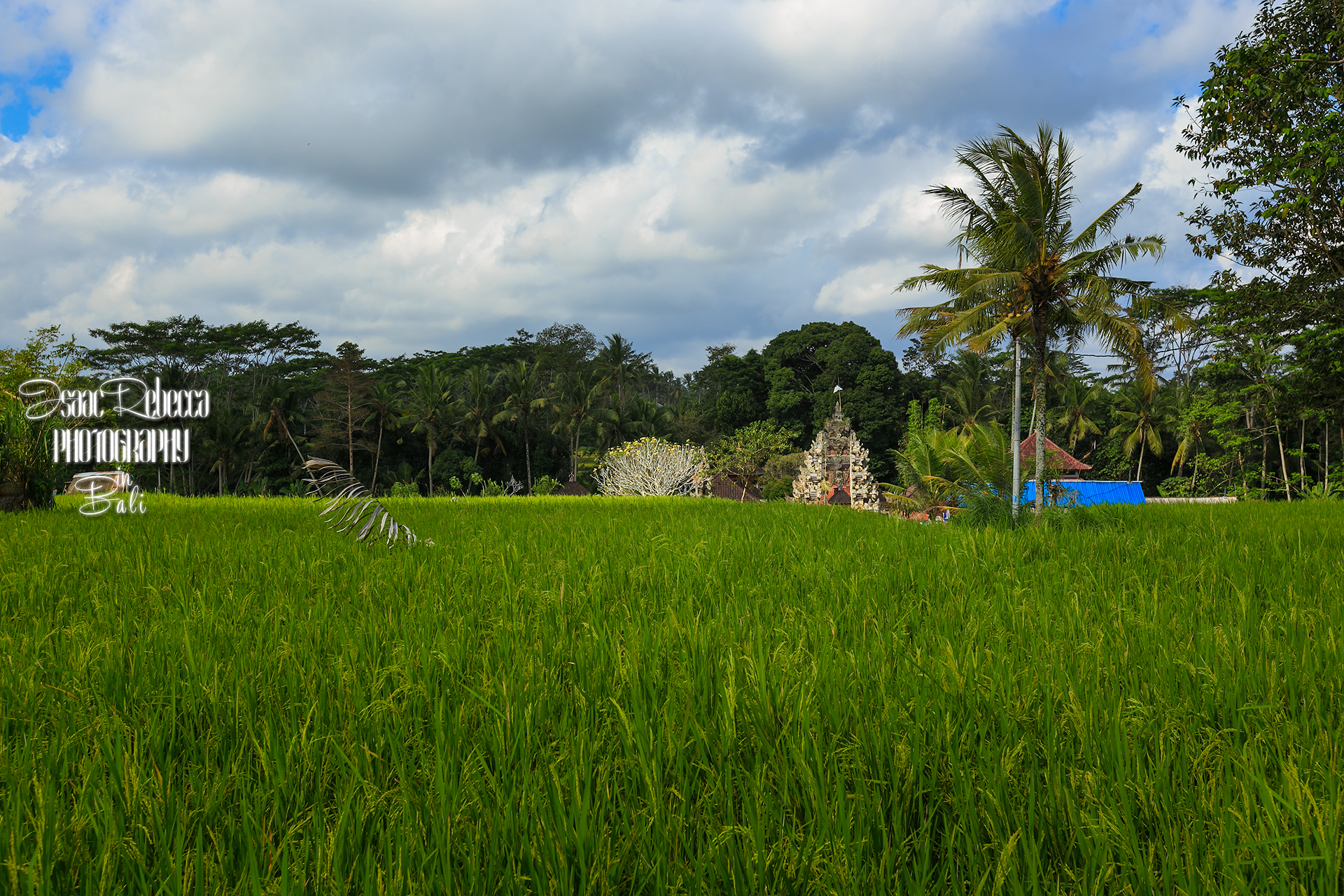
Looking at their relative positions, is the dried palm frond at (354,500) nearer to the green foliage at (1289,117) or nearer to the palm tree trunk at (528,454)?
the green foliage at (1289,117)

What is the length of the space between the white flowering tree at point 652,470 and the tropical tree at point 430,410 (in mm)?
20317

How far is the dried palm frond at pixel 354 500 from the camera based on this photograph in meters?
5.81

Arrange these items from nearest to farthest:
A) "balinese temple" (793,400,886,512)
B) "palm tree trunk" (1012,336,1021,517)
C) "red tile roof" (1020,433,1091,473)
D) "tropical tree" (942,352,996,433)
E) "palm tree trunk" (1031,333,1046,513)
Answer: "palm tree trunk" (1012,336,1021,517) < "palm tree trunk" (1031,333,1046,513) < "balinese temple" (793,400,886,512) < "red tile roof" (1020,433,1091,473) < "tropical tree" (942,352,996,433)

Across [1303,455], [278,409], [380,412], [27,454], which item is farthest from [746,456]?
[278,409]

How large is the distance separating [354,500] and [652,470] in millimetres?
18949

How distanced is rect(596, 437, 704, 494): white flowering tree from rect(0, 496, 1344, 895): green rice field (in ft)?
67.7

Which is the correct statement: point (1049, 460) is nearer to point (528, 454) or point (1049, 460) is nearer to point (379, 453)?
point (528, 454)

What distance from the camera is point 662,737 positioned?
1.80 metres

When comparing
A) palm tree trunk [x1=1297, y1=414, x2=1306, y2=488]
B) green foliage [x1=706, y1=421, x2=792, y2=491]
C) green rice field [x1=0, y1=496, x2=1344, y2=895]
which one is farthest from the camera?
green foliage [x1=706, y1=421, x2=792, y2=491]

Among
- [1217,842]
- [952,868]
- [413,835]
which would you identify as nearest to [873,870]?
[952,868]

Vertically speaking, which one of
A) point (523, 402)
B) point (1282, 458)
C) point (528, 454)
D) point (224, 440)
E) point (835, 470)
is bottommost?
point (835, 470)

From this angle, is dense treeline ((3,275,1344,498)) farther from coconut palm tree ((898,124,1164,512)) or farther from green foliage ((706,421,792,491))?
coconut palm tree ((898,124,1164,512))

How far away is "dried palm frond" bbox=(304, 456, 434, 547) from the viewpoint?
5.81 m

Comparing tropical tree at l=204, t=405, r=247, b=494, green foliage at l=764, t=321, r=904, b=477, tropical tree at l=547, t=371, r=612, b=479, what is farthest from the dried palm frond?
tropical tree at l=204, t=405, r=247, b=494
